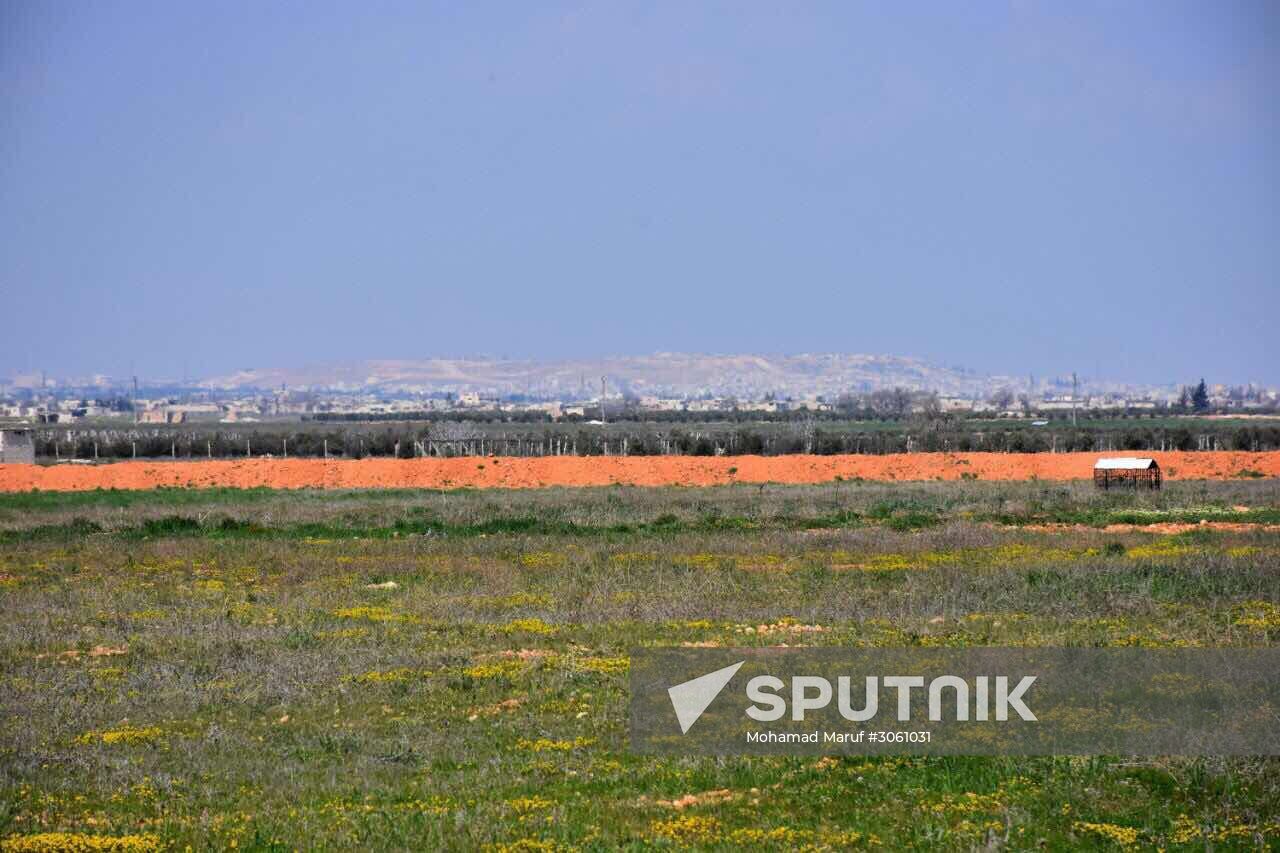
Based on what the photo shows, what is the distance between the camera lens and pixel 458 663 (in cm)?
1675

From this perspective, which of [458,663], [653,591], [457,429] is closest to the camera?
[458,663]

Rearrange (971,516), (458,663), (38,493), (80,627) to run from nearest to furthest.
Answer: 1. (458,663)
2. (80,627)
3. (971,516)
4. (38,493)

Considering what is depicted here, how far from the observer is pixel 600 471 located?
186 ft

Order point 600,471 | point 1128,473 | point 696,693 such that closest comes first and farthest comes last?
point 696,693, point 1128,473, point 600,471

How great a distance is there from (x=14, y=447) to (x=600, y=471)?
113 feet

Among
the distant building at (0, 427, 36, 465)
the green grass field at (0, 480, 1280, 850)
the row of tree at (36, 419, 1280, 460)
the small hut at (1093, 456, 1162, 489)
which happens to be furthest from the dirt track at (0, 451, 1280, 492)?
the row of tree at (36, 419, 1280, 460)

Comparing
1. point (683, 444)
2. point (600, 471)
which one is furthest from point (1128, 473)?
point (683, 444)

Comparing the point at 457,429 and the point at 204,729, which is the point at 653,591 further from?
the point at 457,429

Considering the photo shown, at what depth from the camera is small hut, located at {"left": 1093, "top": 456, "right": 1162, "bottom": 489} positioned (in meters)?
43.9

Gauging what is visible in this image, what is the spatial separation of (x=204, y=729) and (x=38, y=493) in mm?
41133

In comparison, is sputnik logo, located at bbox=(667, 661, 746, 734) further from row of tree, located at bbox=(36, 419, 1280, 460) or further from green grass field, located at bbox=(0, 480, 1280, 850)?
row of tree, located at bbox=(36, 419, 1280, 460)

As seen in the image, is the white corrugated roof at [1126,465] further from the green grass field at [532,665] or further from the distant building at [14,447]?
the distant building at [14,447]

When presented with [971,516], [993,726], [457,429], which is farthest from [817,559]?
[457,429]

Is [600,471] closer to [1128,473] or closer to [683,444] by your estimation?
[1128,473]
